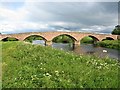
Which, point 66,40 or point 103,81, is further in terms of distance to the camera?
point 66,40

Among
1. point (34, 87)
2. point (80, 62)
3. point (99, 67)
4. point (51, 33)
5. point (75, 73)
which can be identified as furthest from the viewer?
point (51, 33)

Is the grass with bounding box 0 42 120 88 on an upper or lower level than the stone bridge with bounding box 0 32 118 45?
lower

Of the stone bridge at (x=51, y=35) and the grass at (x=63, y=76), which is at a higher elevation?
the stone bridge at (x=51, y=35)

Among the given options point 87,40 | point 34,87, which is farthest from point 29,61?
point 87,40

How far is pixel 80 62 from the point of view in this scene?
1647 centimetres

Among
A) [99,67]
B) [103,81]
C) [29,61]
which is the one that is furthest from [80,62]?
[103,81]

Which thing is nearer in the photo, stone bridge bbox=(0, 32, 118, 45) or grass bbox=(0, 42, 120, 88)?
grass bbox=(0, 42, 120, 88)

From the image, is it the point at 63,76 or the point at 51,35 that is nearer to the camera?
the point at 63,76

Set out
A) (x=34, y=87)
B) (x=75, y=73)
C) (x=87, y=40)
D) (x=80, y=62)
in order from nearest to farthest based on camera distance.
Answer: (x=34, y=87), (x=75, y=73), (x=80, y=62), (x=87, y=40)

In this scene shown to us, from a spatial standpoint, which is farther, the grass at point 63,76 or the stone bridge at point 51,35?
the stone bridge at point 51,35

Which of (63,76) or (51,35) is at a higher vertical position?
(51,35)

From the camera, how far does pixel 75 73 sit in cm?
1342

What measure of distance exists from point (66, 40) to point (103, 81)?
11756cm

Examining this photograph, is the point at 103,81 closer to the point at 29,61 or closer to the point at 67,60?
the point at 67,60
